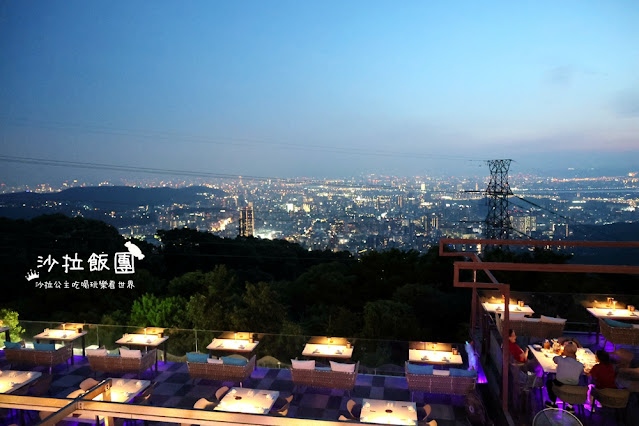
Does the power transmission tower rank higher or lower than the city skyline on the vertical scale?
lower

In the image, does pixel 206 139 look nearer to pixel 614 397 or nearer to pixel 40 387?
pixel 40 387

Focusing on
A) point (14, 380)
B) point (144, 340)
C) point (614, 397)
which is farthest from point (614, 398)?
point (14, 380)

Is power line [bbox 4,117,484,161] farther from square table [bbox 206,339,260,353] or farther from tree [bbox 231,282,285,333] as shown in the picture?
square table [bbox 206,339,260,353]

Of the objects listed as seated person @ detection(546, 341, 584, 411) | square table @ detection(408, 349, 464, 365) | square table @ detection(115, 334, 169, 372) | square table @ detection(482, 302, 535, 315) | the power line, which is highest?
the power line

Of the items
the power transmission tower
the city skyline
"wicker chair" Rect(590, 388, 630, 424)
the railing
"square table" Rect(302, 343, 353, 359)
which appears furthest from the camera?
the city skyline

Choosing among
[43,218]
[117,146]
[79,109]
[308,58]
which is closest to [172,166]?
[117,146]

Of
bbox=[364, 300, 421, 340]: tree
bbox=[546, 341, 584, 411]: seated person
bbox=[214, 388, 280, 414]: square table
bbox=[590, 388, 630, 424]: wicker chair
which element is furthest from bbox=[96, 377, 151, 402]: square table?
bbox=[364, 300, 421, 340]: tree

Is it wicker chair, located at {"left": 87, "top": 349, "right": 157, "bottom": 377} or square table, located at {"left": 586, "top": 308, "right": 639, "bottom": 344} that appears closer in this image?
wicker chair, located at {"left": 87, "top": 349, "right": 157, "bottom": 377}
